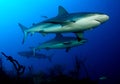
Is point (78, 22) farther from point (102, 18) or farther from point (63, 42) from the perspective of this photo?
point (63, 42)

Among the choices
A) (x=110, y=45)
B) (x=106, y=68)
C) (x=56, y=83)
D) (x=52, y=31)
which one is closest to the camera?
(x=52, y=31)

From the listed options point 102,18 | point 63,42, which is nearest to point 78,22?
point 102,18

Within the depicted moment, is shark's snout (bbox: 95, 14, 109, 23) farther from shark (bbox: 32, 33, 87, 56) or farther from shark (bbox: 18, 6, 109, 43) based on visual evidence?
shark (bbox: 32, 33, 87, 56)

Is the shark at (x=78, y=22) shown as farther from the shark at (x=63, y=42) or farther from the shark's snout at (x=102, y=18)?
the shark at (x=63, y=42)

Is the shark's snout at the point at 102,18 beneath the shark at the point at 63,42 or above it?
above

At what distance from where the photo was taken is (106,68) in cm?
3809

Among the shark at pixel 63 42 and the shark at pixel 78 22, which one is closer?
the shark at pixel 78 22

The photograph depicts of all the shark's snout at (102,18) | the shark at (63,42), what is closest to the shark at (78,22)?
the shark's snout at (102,18)

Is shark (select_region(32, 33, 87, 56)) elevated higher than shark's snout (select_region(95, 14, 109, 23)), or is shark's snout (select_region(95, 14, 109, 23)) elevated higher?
shark's snout (select_region(95, 14, 109, 23))

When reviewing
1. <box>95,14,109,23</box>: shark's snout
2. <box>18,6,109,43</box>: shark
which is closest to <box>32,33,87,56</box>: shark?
<box>18,6,109,43</box>: shark

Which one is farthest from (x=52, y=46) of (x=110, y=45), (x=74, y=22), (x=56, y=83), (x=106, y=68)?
(x=110, y=45)

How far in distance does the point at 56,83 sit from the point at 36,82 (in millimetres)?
984

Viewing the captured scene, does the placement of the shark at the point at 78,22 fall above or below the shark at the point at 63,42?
above

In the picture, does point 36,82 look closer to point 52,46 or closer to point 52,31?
point 52,46
